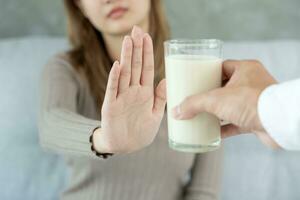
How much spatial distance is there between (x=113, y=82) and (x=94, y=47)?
0.65 meters

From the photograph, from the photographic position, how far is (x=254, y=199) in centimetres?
165

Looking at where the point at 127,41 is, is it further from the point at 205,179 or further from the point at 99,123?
the point at 205,179

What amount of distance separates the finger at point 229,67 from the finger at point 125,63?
164mm

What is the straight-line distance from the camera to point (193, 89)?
87 cm

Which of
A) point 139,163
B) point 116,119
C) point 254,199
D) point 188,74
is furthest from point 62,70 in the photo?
point 254,199

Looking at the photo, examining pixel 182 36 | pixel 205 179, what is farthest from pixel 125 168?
pixel 182 36

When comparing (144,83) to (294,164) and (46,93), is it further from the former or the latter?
(294,164)

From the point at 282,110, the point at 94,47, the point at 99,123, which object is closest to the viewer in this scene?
the point at 282,110

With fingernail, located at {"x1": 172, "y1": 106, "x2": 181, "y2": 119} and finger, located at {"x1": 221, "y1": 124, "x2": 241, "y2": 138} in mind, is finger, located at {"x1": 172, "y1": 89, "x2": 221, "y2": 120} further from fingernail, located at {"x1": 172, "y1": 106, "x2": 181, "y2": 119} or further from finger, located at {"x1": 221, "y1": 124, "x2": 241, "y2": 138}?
finger, located at {"x1": 221, "y1": 124, "x2": 241, "y2": 138}

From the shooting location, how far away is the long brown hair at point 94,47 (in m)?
1.46

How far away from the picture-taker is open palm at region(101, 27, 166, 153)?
88 centimetres

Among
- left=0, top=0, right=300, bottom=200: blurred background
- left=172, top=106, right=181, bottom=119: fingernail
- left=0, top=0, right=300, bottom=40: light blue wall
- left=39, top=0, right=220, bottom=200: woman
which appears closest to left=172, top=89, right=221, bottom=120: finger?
left=172, top=106, right=181, bottom=119: fingernail

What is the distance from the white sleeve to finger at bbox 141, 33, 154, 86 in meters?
0.21

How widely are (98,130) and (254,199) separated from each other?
2.48ft
